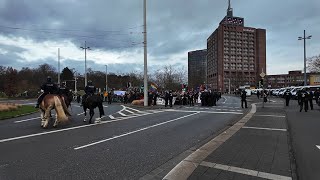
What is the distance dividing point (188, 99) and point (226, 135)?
25561mm

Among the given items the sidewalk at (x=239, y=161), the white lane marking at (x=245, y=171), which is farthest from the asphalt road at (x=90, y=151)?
the white lane marking at (x=245, y=171)

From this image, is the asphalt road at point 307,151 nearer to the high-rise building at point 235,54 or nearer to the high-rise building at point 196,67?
the high-rise building at point 196,67

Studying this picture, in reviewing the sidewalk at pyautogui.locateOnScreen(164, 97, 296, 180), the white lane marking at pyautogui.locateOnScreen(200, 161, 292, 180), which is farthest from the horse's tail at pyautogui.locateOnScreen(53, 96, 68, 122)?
the white lane marking at pyautogui.locateOnScreen(200, 161, 292, 180)

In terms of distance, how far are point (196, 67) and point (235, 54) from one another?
30.4 meters

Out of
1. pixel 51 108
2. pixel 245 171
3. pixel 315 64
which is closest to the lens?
pixel 245 171

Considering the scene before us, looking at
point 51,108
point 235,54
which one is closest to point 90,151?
point 51,108

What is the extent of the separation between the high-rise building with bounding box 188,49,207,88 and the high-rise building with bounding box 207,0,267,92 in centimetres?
1617

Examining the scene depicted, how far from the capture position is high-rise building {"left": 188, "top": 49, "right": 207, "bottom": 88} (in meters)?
110

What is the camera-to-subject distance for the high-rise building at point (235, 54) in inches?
5571

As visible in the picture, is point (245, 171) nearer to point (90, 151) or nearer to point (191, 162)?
point (191, 162)

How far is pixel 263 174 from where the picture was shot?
6164 mm

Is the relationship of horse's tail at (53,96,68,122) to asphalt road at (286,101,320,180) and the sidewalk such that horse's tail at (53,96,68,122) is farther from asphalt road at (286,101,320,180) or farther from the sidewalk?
asphalt road at (286,101,320,180)

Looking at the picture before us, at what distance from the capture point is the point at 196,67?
12275 cm

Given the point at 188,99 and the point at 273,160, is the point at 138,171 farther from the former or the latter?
the point at 188,99
